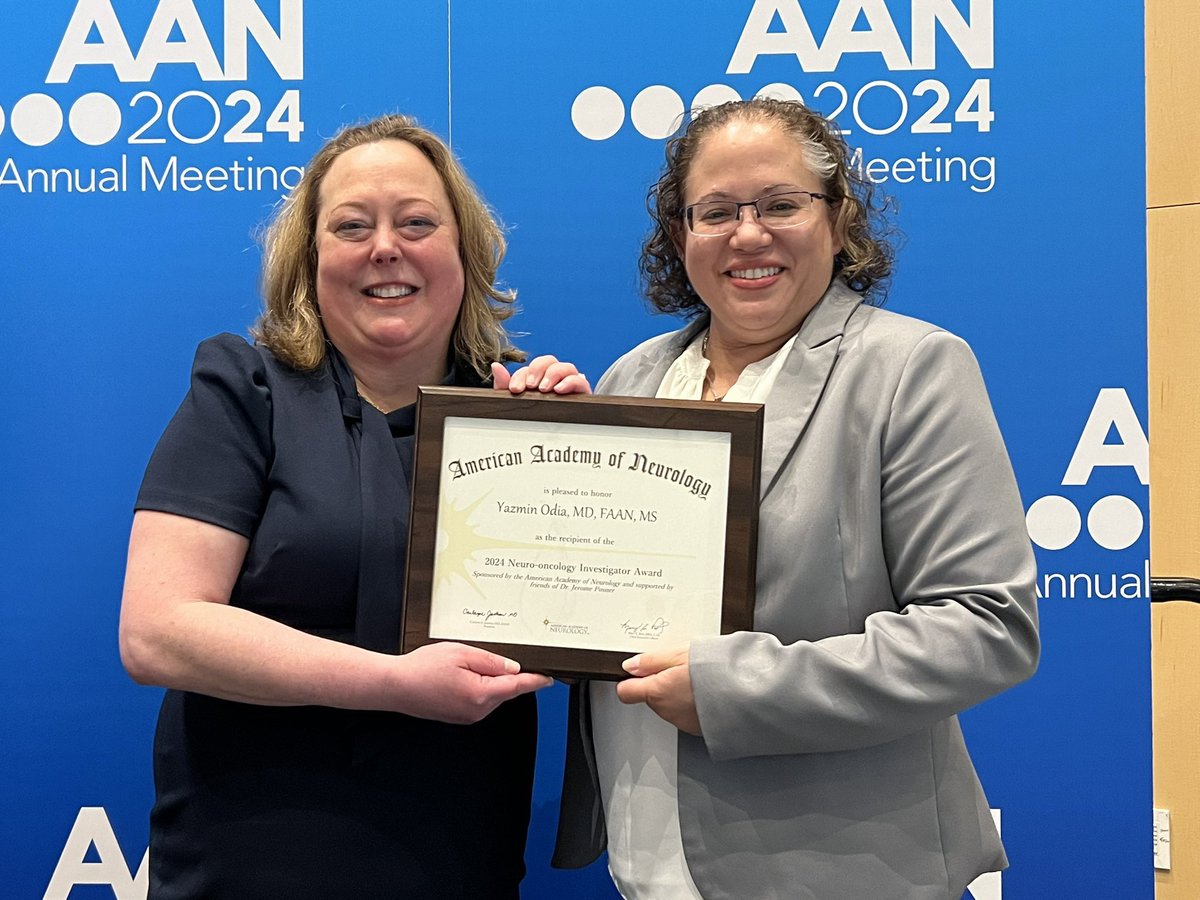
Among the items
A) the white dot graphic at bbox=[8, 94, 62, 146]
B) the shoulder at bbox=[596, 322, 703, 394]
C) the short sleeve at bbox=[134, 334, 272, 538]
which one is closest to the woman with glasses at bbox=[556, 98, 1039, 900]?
the shoulder at bbox=[596, 322, 703, 394]

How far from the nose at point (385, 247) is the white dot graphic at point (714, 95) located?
81 centimetres

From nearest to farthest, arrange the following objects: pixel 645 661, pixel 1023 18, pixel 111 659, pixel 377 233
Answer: pixel 645 661 < pixel 377 233 < pixel 1023 18 < pixel 111 659

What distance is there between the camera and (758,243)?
1575mm

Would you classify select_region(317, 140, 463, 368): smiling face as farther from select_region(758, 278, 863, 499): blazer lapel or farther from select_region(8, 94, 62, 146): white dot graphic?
select_region(8, 94, 62, 146): white dot graphic

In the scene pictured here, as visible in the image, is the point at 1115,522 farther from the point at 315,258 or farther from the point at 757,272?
the point at 315,258

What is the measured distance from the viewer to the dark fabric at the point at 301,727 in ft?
5.31

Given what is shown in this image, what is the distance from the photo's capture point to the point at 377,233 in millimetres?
1736

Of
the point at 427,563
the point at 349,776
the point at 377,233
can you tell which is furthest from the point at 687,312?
the point at 349,776

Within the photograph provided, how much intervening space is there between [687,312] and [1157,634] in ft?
4.15

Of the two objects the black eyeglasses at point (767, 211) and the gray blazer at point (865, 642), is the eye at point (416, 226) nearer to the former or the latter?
the black eyeglasses at point (767, 211)

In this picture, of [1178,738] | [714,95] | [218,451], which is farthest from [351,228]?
[1178,738]

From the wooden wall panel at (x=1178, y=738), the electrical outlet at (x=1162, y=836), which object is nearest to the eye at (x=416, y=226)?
the wooden wall panel at (x=1178, y=738)

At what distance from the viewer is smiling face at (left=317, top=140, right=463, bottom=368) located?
1.73 meters

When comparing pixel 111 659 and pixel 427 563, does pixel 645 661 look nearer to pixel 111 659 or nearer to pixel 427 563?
pixel 427 563
